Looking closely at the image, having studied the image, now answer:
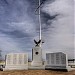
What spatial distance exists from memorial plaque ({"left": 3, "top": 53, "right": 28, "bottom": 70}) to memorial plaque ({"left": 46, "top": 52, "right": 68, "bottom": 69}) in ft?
6.87

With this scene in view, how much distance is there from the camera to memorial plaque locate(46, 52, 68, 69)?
1400cm

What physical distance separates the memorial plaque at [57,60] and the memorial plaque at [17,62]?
2093mm

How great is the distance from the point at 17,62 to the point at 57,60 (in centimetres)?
377

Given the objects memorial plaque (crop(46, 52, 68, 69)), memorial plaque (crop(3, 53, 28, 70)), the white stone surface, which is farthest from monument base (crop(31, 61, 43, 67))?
memorial plaque (crop(46, 52, 68, 69))

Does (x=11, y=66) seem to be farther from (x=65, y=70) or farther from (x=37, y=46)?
(x=65, y=70)

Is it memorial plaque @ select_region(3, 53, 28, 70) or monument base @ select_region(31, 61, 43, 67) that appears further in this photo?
monument base @ select_region(31, 61, 43, 67)

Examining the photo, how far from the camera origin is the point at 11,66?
594 inches

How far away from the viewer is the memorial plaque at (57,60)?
14000mm

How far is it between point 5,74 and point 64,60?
532 centimetres

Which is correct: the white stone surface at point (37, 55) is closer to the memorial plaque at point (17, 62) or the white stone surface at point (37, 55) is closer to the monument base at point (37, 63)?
the monument base at point (37, 63)

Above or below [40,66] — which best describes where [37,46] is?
above

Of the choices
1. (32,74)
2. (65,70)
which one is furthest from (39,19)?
(32,74)

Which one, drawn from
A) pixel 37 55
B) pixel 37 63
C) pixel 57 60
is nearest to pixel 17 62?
pixel 37 63

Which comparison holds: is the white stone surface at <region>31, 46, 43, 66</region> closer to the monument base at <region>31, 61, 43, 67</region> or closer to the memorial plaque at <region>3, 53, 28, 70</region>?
the monument base at <region>31, 61, 43, 67</region>
